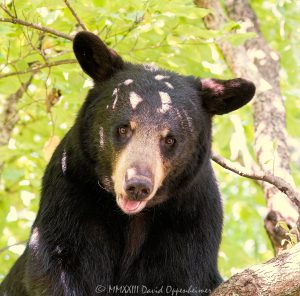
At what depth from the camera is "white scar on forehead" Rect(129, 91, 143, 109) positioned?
5.11m

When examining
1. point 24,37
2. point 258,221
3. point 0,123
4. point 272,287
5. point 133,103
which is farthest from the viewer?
point 258,221

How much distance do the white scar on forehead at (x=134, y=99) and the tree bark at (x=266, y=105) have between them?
1080 millimetres

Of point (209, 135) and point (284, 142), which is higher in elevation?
point (209, 135)

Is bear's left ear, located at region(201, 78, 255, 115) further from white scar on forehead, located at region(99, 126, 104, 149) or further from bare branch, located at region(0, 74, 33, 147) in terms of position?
bare branch, located at region(0, 74, 33, 147)

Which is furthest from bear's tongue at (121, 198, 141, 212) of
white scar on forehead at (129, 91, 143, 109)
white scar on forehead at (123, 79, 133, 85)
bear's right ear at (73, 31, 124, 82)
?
bear's right ear at (73, 31, 124, 82)

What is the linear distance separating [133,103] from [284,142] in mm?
1904

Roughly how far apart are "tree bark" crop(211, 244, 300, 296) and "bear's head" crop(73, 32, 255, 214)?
0.85 meters

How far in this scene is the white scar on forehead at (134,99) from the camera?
5.11m

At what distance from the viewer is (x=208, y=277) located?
219 inches

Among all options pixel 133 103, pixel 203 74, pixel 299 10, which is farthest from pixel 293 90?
pixel 133 103

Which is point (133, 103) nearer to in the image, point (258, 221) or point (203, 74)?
point (203, 74)

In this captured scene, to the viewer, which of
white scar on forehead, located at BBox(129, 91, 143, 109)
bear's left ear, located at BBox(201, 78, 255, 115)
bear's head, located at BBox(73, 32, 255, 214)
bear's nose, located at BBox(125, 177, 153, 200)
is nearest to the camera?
bear's nose, located at BBox(125, 177, 153, 200)

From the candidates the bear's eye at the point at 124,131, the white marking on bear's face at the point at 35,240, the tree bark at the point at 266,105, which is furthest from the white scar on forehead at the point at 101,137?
the tree bark at the point at 266,105

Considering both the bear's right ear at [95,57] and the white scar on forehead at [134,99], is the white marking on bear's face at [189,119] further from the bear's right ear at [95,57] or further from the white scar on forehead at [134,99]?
the bear's right ear at [95,57]
